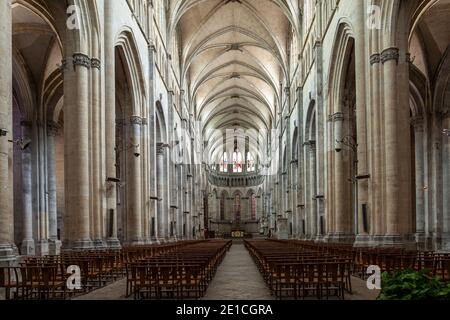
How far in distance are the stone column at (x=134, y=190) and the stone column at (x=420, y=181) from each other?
17063 millimetres

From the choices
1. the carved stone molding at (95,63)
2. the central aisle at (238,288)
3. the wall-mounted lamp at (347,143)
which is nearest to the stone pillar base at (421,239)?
the wall-mounted lamp at (347,143)

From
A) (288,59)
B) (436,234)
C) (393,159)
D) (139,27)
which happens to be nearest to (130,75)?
(139,27)

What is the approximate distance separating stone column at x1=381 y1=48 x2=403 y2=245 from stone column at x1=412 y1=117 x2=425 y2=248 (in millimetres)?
13046

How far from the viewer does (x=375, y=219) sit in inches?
742

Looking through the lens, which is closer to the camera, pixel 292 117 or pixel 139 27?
pixel 139 27

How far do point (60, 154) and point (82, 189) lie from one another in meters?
24.1

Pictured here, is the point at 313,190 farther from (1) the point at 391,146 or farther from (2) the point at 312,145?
(1) the point at 391,146

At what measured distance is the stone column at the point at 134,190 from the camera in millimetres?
27844

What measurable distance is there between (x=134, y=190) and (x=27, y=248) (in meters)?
6.97

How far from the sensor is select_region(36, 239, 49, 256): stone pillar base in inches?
1161

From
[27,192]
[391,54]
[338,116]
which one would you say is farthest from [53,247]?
[391,54]

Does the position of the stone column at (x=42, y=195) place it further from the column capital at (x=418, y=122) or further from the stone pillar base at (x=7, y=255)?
the column capital at (x=418, y=122)

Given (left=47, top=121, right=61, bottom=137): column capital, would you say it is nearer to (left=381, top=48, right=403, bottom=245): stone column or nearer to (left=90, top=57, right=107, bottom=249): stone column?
(left=90, top=57, right=107, bottom=249): stone column

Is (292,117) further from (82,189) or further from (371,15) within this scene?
(82,189)
